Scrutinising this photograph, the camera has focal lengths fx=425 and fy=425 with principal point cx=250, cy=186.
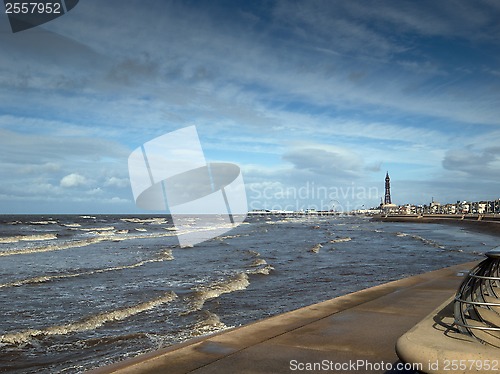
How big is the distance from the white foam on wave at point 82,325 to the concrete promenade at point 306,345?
13.6 feet

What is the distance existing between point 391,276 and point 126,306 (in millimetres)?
8850

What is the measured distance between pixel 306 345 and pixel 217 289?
735 centimetres

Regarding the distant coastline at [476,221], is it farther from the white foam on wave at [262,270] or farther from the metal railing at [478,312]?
the metal railing at [478,312]

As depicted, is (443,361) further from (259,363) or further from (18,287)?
(18,287)

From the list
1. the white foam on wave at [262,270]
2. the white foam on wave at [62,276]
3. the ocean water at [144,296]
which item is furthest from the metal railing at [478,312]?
the white foam on wave at [62,276]

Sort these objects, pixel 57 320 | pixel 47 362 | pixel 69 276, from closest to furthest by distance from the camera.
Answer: pixel 47 362 < pixel 57 320 < pixel 69 276

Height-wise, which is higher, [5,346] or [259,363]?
[259,363]

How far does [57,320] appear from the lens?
30.1ft

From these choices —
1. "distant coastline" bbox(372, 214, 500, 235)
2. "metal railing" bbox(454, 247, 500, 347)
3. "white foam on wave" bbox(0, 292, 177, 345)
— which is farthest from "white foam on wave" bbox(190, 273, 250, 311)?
"distant coastline" bbox(372, 214, 500, 235)

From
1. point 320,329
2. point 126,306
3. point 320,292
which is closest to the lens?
point 320,329

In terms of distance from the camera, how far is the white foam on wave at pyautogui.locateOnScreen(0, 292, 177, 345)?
7801 mm

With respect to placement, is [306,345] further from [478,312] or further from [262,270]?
[262,270]

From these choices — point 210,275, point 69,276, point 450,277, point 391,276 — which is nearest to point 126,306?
point 210,275

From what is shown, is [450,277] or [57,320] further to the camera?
[450,277]
